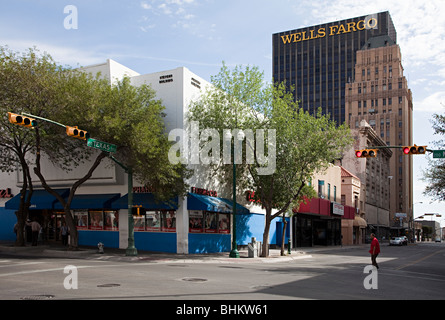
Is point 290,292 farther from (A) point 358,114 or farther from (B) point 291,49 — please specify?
(B) point 291,49

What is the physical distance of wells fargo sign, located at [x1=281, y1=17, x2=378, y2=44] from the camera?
13512cm

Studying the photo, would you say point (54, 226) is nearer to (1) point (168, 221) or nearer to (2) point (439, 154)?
(1) point (168, 221)

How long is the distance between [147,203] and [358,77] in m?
105

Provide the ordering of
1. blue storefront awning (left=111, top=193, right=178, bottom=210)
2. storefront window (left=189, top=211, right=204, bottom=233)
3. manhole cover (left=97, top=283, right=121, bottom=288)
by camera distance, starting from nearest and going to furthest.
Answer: manhole cover (left=97, top=283, right=121, bottom=288)
blue storefront awning (left=111, top=193, right=178, bottom=210)
storefront window (left=189, top=211, right=204, bottom=233)

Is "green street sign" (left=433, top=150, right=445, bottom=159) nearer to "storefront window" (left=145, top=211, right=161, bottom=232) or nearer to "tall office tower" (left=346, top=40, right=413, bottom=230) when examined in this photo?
"storefront window" (left=145, top=211, right=161, bottom=232)

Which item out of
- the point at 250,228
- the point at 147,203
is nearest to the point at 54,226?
the point at 147,203

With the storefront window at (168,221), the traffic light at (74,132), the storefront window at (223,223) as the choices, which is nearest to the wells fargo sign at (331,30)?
the storefront window at (223,223)

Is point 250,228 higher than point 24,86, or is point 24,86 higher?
point 24,86

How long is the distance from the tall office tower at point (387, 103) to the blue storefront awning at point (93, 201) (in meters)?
95.7

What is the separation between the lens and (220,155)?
2842cm

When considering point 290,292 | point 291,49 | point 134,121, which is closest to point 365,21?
point 291,49

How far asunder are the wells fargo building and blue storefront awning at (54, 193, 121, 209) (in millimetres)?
83810

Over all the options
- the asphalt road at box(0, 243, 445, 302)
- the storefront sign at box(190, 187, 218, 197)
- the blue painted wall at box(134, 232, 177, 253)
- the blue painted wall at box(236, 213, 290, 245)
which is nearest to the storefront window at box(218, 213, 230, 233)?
the blue painted wall at box(236, 213, 290, 245)

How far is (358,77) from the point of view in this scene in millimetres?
120500
